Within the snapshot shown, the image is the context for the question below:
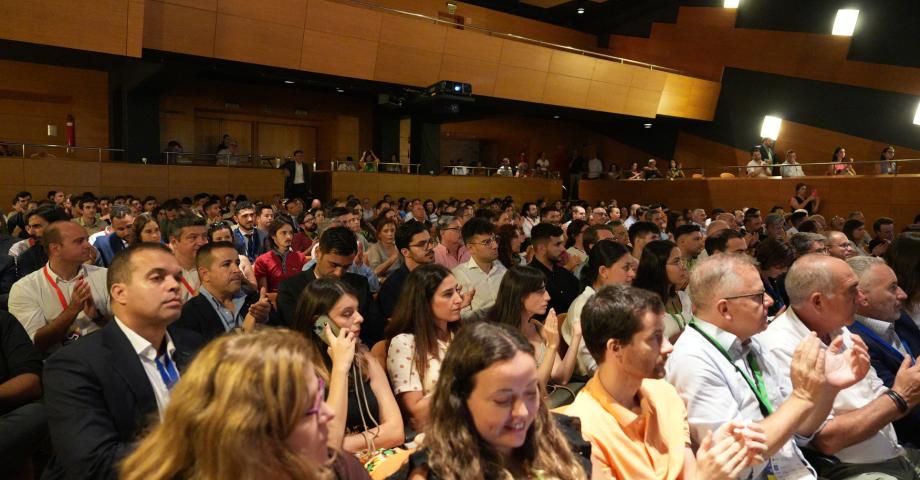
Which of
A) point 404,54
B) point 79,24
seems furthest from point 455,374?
point 404,54

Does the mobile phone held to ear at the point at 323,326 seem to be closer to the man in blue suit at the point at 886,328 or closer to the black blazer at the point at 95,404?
the black blazer at the point at 95,404

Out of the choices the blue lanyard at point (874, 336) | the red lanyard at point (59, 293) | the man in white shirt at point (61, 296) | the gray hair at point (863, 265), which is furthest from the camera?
the red lanyard at point (59, 293)

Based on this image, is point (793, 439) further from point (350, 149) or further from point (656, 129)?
point (656, 129)

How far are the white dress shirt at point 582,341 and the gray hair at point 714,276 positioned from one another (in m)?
0.67

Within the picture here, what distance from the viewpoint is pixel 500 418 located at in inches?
59.7

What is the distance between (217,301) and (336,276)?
2.49ft

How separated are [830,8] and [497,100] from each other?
9.28 metres

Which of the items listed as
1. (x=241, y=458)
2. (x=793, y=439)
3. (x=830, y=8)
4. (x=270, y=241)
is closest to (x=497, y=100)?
(x=830, y=8)

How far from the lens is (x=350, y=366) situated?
2.38 metres

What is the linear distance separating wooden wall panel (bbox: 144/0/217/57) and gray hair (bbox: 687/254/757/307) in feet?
37.1

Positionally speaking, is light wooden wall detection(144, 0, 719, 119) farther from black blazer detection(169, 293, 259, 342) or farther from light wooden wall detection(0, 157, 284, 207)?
black blazer detection(169, 293, 259, 342)

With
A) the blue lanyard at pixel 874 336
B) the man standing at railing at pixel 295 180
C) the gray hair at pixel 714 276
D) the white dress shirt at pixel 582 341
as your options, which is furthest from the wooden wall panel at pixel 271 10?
the blue lanyard at pixel 874 336

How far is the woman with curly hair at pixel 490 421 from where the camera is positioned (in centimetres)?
150

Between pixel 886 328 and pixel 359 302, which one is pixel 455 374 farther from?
pixel 886 328
